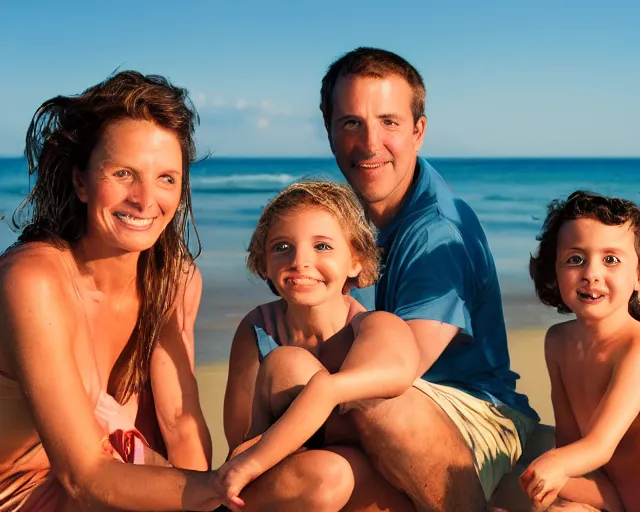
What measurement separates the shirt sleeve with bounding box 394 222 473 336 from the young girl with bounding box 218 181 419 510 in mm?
246

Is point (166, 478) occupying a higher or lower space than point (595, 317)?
lower

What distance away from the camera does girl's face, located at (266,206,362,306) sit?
126 inches

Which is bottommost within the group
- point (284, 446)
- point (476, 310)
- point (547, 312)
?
point (547, 312)

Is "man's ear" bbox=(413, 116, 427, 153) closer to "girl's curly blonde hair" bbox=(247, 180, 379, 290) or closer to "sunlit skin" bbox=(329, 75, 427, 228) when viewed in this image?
"sunlit skin" bbox=(329, 75, 427, 228)

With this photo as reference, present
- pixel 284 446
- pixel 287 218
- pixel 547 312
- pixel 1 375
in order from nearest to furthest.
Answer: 1. pixel 284 446
2. pixel 1 375
3. pixel 287 218
4. pixel 547 312

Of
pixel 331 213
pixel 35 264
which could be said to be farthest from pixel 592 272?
pixel 35 264

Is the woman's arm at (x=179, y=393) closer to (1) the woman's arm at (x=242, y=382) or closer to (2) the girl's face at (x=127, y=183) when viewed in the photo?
(1) the woman's arm at (x=242, y=382)

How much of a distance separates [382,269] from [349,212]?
18.4 inches

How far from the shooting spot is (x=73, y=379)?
9.50 ft

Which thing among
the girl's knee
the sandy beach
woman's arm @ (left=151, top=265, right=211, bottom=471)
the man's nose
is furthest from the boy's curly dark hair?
the sandy beach

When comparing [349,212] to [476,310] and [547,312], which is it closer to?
[476,310]

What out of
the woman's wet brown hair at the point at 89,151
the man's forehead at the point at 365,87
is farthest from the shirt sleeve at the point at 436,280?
the woman's wet brown hair at the point at 89,151

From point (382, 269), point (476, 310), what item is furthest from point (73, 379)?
point (476, 310)

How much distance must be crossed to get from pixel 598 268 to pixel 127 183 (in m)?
1.58
